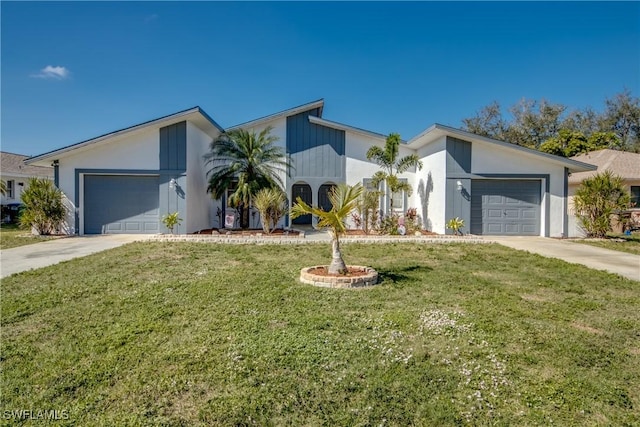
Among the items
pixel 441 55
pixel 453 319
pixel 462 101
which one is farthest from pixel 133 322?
pixel 462 101

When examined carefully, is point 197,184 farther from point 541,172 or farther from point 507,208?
point 541,172

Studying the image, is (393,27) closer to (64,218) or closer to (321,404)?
(64,218)

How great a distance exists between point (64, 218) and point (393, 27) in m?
15.1

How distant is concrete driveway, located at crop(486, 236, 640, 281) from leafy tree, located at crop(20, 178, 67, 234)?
15766 millimetres

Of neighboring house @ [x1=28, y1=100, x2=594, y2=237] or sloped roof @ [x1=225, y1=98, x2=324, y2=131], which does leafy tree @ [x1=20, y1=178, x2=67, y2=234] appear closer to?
neighboring house @ [x1=28, y1=100, x2=594, y2=237]

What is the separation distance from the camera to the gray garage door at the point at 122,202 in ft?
46.1

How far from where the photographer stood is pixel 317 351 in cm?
369

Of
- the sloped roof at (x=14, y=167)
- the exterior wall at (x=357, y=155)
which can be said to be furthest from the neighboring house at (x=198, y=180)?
the sloped roof at (x=14, y=167)

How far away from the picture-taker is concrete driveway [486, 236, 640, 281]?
26.6 ft

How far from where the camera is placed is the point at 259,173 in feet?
46.8

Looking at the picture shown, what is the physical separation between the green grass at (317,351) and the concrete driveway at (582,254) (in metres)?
1.71

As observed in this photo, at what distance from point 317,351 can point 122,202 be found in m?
13.0

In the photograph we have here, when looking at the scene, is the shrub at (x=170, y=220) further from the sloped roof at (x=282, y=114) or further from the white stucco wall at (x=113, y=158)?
the sloped roof at (x=282, y=114)

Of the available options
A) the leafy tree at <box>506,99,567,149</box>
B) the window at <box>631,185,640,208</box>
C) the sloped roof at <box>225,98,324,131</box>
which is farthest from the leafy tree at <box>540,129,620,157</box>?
the sloped roof at <box>225,98,324,131</box>
